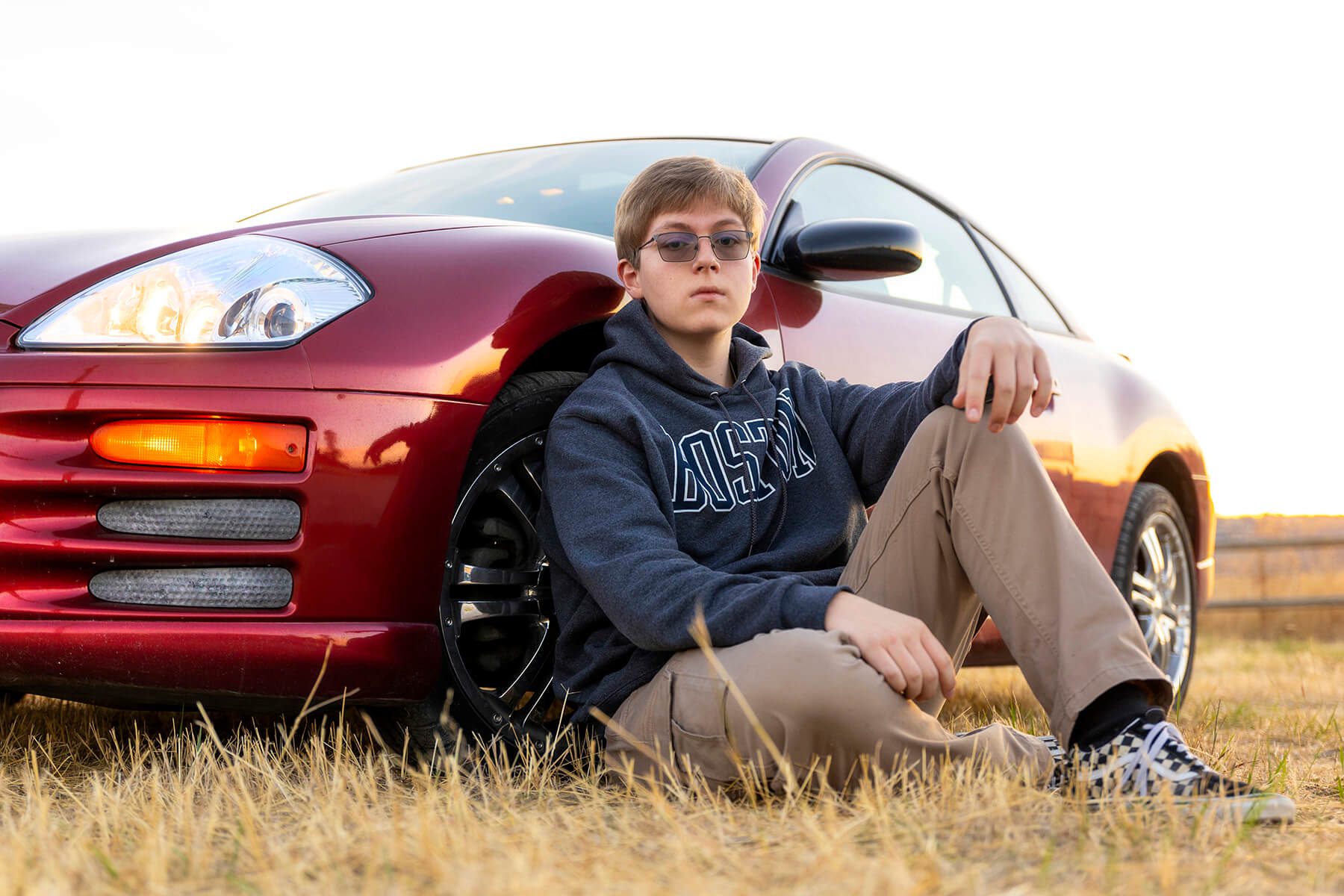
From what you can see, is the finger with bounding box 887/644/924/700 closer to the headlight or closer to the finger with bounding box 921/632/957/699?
the finger with bounding box 921/632/957/699

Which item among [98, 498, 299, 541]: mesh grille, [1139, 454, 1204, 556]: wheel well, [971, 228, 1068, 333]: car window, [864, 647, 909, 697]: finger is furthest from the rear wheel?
[1139, 454, 1204, 556]: wheel well

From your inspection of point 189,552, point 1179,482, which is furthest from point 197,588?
point 1179,482

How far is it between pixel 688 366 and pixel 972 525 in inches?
22.6

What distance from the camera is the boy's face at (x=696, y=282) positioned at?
229 cm

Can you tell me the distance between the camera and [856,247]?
2695 mm

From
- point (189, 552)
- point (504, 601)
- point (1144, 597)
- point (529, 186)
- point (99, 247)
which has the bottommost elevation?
point (1144, 597)

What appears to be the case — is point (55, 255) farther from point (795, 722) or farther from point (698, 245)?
point (795, 722)

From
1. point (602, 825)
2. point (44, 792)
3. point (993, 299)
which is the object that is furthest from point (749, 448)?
point (993, 299)

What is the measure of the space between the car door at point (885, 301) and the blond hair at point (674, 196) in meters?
0.38

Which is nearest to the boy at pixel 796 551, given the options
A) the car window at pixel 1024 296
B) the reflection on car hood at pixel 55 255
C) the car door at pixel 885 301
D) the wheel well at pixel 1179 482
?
the car door at pixel 885 301

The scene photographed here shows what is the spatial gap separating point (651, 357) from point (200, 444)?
767 millimetres

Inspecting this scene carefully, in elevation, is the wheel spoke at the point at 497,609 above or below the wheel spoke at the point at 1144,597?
above

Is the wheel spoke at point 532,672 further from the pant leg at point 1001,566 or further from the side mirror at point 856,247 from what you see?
the side mirror at point 856,247

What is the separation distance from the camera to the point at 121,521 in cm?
191
